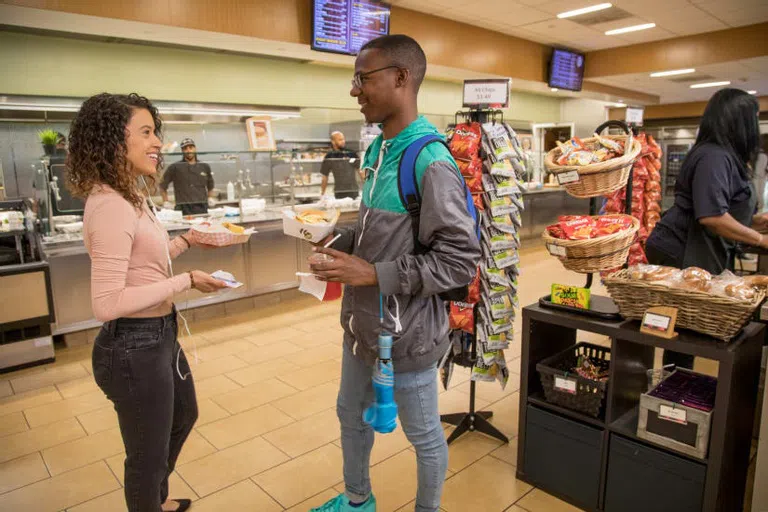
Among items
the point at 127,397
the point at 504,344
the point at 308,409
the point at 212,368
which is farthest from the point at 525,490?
the point at 212,368

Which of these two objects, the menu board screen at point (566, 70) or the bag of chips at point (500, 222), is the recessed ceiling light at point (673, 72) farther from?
the bag of chips at point (500, 222)

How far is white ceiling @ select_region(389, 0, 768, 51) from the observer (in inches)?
226

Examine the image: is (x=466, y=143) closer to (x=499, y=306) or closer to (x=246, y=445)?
(x=499, y=306)

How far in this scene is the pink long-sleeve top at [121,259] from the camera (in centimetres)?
157

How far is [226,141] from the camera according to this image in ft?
25.8

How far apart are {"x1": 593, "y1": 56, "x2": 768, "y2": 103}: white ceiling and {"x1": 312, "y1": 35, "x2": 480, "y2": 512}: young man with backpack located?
298 inches

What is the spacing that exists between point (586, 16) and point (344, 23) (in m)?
3.01

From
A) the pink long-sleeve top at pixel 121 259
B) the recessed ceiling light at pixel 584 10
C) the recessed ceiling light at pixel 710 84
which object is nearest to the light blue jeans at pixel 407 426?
the pink long-sleeve top at pixel 121 259

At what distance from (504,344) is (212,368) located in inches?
91.4

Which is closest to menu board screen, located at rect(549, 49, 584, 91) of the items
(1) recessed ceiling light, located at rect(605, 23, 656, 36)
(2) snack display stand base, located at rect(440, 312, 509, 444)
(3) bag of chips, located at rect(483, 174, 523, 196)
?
(1) recessed ceiling light, located at rect(605, 23, 656, 36)

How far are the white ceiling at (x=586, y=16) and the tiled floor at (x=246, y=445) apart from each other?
3802 mm

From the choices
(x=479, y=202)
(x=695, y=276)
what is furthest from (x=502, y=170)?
(x=695, y=276)

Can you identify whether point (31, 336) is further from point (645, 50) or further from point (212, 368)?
point (645, 50)

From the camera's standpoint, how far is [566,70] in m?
8.25
